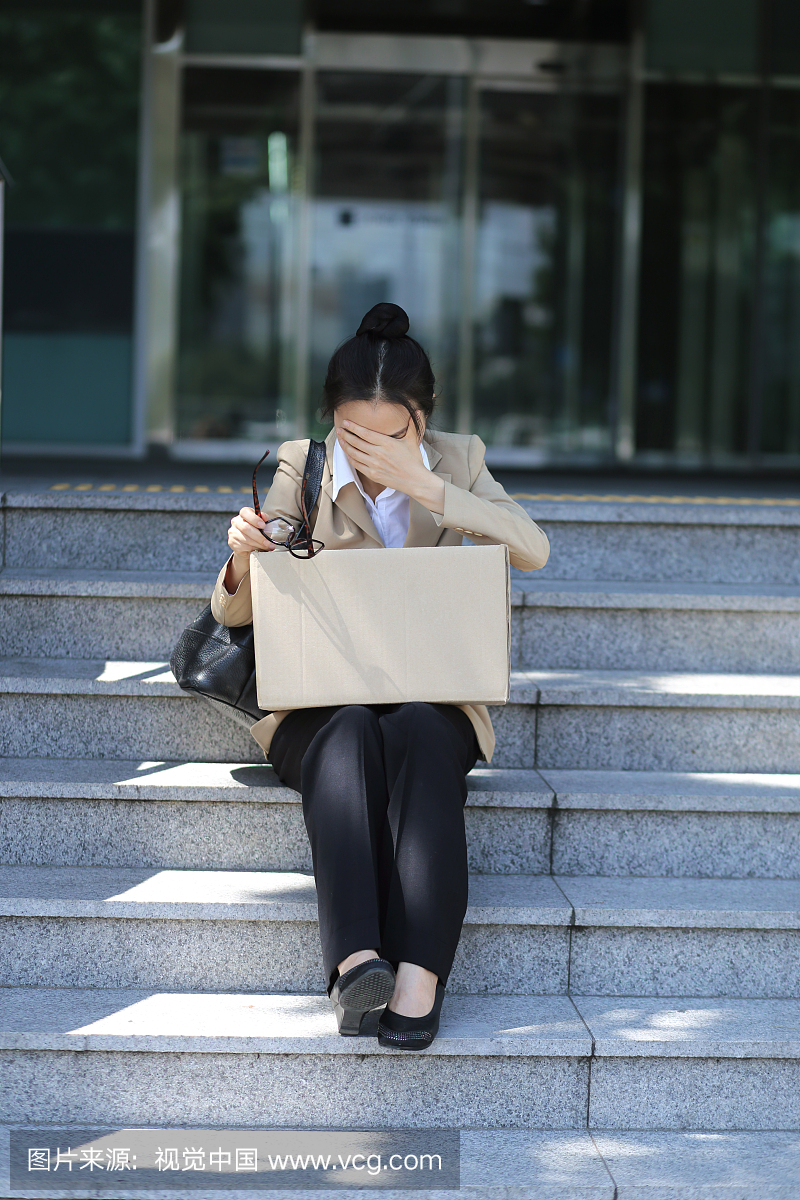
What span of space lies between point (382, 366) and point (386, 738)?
0.80 m

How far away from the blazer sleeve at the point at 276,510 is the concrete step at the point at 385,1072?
854 mm

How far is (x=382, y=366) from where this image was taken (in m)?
2.66

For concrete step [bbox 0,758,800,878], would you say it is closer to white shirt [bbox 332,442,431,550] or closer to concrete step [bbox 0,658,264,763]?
concrete step [bbox 0,658,264,763]

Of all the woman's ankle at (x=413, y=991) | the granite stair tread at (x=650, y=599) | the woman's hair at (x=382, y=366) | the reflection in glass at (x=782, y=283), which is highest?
the reflection in glass at (x=782, y=283)

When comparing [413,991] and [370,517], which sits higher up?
[370,517]

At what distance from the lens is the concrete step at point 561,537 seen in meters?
3.91

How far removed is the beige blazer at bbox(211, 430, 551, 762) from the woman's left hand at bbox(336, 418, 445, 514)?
40 millimetres

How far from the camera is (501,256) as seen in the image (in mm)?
7977

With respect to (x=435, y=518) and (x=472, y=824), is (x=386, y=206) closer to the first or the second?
(x=435, y=518)

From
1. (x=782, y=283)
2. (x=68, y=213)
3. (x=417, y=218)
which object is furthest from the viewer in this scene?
(x=417, y=218)

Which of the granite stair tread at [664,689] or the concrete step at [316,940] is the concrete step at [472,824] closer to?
the concrete step at [316,940]

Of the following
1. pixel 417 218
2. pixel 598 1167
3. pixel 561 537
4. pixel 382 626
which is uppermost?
pixel 417 218

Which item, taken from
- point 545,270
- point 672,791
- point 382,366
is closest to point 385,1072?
point 672,791

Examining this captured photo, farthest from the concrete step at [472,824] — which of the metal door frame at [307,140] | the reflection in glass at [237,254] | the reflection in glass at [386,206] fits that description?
the reflection in glass at [386,206]
